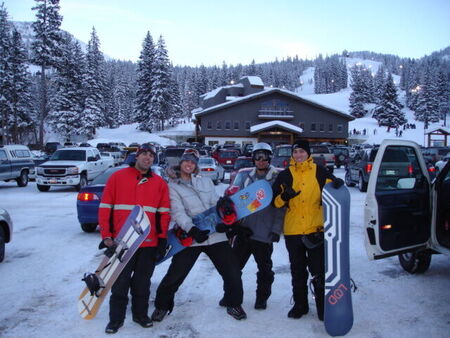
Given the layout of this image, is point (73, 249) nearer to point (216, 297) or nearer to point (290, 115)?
point (216, 297)

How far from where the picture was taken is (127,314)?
443cm

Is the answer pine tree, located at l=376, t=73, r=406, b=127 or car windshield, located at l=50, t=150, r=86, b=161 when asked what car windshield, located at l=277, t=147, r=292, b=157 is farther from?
pine tree, located at l=376, t=73, r=406, b=127

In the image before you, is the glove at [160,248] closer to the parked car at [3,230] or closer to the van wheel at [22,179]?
the parked car at [3,230]

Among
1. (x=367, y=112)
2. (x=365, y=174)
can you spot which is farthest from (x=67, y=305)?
(x=367, y=112)

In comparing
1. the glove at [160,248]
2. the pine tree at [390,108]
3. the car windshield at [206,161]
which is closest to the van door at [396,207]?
the glove at [160,248]

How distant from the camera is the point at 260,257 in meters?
4.40

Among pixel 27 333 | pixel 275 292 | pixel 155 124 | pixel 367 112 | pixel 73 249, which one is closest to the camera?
pixel 27 333

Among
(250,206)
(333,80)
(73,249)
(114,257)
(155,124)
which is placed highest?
(333,80)

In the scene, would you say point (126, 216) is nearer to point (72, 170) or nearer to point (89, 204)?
point (89, 204)

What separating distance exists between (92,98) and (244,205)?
6085 centimetres

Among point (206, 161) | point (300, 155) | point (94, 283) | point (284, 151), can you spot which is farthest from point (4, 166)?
point (300, 155)

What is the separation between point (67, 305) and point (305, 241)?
3.04 meters

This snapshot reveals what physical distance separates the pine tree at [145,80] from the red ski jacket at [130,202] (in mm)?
62419

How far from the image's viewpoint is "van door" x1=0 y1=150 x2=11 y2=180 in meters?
18.0
